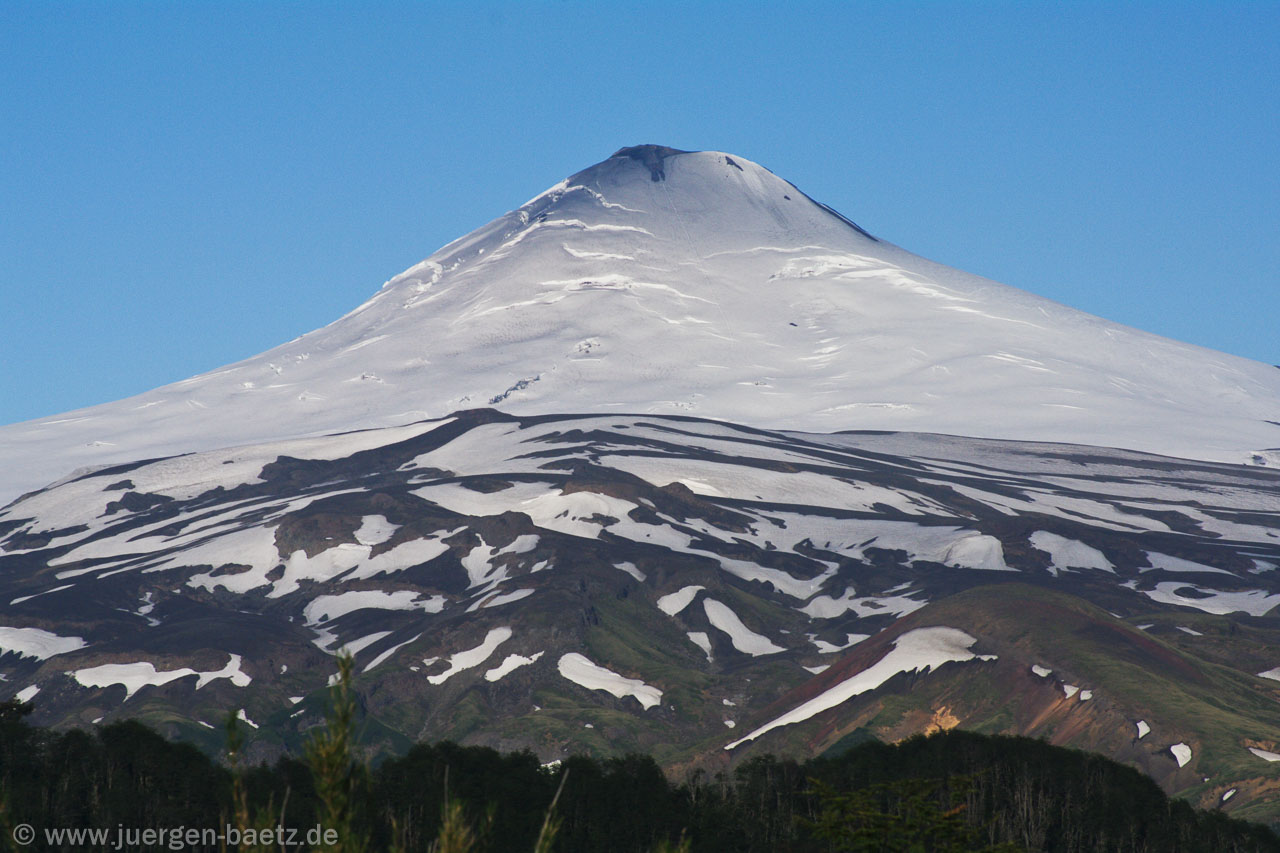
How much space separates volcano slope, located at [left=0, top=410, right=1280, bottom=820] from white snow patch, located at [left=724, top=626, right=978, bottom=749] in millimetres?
251

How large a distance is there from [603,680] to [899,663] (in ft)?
73.1

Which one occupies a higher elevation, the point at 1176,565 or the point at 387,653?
the point at 387,653

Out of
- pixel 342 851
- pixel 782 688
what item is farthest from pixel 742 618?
pixel 342 851

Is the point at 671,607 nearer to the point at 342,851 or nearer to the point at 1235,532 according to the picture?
the point at 1235,532

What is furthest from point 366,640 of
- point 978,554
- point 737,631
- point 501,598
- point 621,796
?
point 621,796

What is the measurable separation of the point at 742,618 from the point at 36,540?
276 ft

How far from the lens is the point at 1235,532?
162m

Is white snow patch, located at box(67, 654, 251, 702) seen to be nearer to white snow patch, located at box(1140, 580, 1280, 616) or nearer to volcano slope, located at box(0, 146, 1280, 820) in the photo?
volcano slope, located at box(0, 146, 1280, 820)

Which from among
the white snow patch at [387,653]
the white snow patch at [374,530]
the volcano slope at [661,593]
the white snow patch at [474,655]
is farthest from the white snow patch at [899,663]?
the white snow patch at [374,530]

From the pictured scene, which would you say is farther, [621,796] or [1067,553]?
[1067,553]

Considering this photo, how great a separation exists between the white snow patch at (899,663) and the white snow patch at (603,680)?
1281 cm

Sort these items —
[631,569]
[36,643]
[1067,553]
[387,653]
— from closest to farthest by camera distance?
1. [387,653]
2. [36,643]
3. [631,569]
4. [1067,553]

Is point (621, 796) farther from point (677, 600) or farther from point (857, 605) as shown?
point (857, 605)

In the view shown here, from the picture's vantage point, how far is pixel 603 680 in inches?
4065
